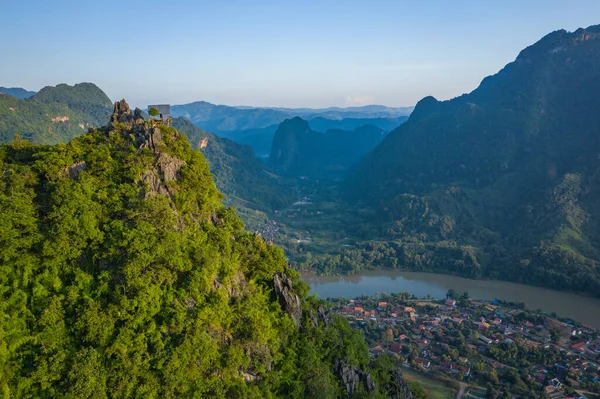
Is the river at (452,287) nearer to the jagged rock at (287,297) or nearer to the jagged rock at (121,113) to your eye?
the jagged rock at (287,297)

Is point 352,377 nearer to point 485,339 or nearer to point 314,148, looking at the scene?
point 485,339

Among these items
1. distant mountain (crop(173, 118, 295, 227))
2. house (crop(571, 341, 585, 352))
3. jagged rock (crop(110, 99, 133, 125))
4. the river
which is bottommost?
the river

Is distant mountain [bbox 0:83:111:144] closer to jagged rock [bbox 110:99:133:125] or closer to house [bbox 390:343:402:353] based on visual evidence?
jagged rock [bbox 110:99:133:125]

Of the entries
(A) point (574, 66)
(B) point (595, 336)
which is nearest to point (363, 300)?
(B) point (595, 336)

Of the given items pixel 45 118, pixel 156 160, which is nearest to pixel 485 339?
pixel 156 160

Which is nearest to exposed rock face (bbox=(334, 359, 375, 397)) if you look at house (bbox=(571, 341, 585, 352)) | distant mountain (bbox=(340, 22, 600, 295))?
house (bbox=(571, 341, 585, 352))

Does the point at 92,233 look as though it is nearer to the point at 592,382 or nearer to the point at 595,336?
the point at 592,382
